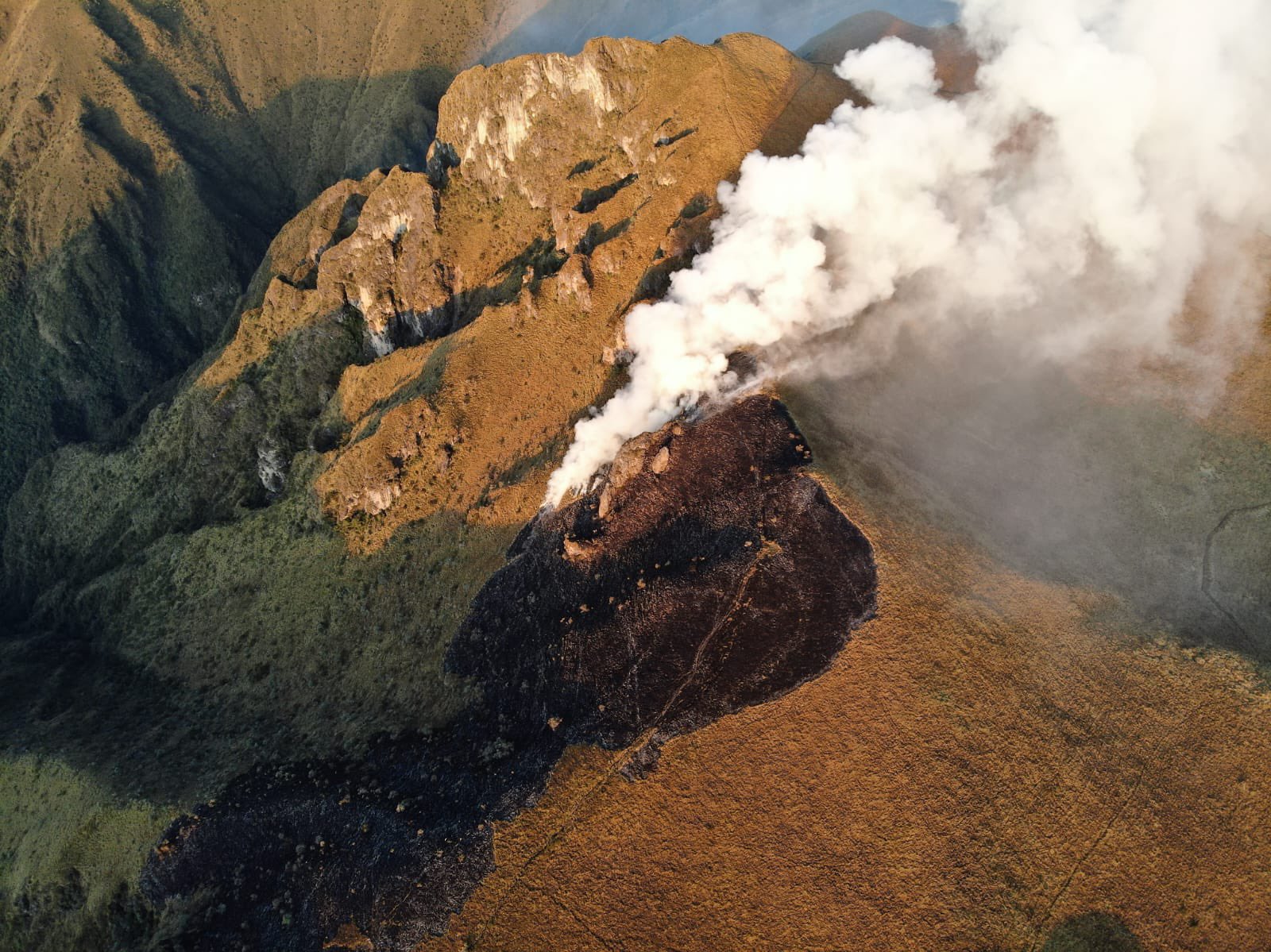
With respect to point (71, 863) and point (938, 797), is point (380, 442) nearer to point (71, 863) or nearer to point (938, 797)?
point (71, 863)

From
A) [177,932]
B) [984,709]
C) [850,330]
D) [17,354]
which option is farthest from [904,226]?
[17,354]

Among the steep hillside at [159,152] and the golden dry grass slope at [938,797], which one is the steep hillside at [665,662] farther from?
the steep hillside at [159,152]

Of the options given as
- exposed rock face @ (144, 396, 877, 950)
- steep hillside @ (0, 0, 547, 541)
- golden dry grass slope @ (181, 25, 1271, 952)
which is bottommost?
golden dry grass slope @ (181, 25, 1271, 952)

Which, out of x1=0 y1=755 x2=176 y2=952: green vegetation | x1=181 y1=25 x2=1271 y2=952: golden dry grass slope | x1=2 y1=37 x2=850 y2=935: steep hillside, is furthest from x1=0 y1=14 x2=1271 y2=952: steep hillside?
x1=2 y1=37 x2=850 y2=935: steep hillside

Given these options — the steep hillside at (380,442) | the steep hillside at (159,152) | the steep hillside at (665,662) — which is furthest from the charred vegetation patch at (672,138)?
the steep hillside at (159,152)

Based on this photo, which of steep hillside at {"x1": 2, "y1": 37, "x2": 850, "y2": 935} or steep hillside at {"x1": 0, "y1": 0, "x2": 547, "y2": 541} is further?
steep hillside at {"x1": 0, "y1": 0, "x2": 547, "y2": 541}

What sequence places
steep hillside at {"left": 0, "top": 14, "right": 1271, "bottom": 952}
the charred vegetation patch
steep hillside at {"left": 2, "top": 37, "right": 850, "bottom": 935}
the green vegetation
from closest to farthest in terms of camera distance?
1. steep hillside at {"left": 0, "top": 14, "right": 1271, "bottom": 952}
2. the green vegetation
3. steep hillside at {"left": 2, "top": 37, "right": 850, "bottom": 935}
4. the charred vegetation patch

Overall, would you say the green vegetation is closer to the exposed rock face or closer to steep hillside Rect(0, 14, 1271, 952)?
steep hillside Rect(0, 14, 1271, 952)

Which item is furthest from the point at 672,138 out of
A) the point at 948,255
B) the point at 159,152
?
the point at 159,152
